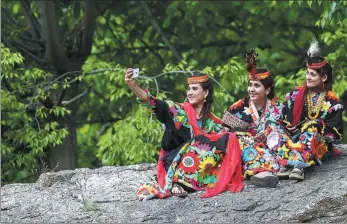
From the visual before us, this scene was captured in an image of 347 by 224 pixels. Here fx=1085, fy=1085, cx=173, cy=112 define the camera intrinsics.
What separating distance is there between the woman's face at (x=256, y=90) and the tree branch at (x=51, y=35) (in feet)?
14.4

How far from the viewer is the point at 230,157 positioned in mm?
8898

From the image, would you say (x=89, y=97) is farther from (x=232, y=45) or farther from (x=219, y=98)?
(x=219, y=98)

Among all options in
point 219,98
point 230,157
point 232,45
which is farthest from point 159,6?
point 230,157

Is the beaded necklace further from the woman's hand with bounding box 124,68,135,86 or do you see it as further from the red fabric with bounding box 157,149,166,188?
the woman's hand with bounding box 124,68,135,86

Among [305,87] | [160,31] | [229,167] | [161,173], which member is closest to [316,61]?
[305,87]

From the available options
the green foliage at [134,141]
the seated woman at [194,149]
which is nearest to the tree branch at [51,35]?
the green foliage at [134,141]

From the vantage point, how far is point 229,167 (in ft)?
29.1

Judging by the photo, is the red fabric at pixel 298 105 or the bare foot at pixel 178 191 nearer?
the bare foot at pixel 178 191

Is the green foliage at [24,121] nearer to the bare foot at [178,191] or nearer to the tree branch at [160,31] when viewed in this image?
the tree branch at [160,31]

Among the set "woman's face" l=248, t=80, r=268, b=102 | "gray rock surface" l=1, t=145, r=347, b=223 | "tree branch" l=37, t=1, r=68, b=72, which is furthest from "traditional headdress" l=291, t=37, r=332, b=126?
"tree branch" l=37, t=1, r=68, b=72

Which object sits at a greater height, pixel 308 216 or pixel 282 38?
pixel 282 38

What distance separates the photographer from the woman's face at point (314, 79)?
9.32 metres

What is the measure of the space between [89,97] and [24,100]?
2012mm

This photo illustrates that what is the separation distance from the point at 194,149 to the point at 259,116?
0.74 meters
